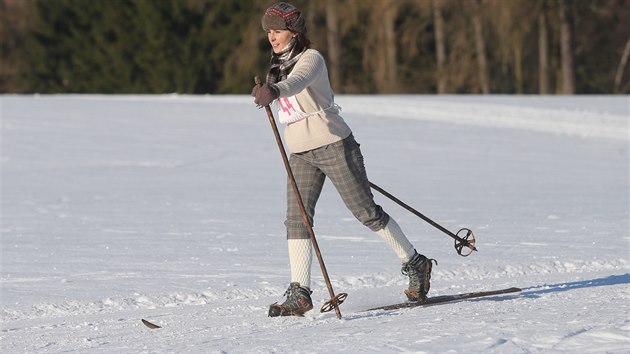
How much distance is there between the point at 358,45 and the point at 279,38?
33705 mm

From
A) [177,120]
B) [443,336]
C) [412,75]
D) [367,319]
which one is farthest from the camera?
[412,75]

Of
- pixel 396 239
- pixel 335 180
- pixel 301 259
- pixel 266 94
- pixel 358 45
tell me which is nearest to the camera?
pixel 266 94

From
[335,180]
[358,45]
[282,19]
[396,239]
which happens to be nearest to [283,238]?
[396,239]

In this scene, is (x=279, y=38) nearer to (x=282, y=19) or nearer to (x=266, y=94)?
(x=282, y=19)

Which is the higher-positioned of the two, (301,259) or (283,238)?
(301,259)

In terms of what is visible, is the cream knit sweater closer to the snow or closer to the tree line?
A: the snow

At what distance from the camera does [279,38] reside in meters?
5.61

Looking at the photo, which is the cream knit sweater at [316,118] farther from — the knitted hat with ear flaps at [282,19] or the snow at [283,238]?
the snow at [283,238]

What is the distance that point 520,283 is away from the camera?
22.2 feet

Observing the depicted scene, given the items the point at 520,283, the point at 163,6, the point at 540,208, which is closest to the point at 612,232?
the point at 540,208

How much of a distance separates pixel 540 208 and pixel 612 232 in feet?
5.79

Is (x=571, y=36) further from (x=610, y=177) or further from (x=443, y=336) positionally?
(x=443, y=336)

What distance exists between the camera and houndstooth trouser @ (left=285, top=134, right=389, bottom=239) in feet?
18.5

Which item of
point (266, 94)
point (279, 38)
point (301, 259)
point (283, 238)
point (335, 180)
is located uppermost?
point (279, 38)
